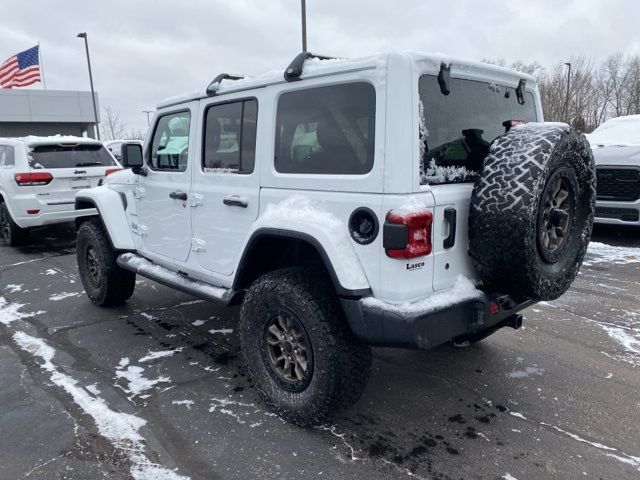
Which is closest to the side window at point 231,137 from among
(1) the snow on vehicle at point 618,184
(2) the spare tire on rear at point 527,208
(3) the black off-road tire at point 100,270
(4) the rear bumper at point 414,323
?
(4) the rear bumper at point 414,323

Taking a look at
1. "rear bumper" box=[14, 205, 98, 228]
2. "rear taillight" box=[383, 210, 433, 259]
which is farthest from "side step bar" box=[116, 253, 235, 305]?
"rear bumper" box=[14, 205, 98, 228]

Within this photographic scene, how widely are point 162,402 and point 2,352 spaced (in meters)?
1.78

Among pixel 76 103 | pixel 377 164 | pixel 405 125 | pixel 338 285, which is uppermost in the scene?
pixel 76 103

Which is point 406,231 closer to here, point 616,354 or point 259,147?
point 259,147

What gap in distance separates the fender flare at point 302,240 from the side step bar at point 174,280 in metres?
0.20

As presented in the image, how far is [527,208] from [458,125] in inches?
25.7

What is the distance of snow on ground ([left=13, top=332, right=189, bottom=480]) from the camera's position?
8.39 feet

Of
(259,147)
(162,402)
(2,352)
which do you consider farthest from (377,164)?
(2,352)

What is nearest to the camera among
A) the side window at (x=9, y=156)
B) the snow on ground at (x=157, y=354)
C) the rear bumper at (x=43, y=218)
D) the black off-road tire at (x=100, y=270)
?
the snow on ground at (x=157, y=354)

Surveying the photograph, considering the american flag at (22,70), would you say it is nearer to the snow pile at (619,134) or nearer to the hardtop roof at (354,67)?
the snow pile at (619,134)

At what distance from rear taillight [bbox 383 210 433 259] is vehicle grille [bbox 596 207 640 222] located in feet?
20.5

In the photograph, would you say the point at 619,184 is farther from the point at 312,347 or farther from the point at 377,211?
the point at 312,347

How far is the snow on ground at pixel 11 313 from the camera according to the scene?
193 inches

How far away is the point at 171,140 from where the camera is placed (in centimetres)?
410
